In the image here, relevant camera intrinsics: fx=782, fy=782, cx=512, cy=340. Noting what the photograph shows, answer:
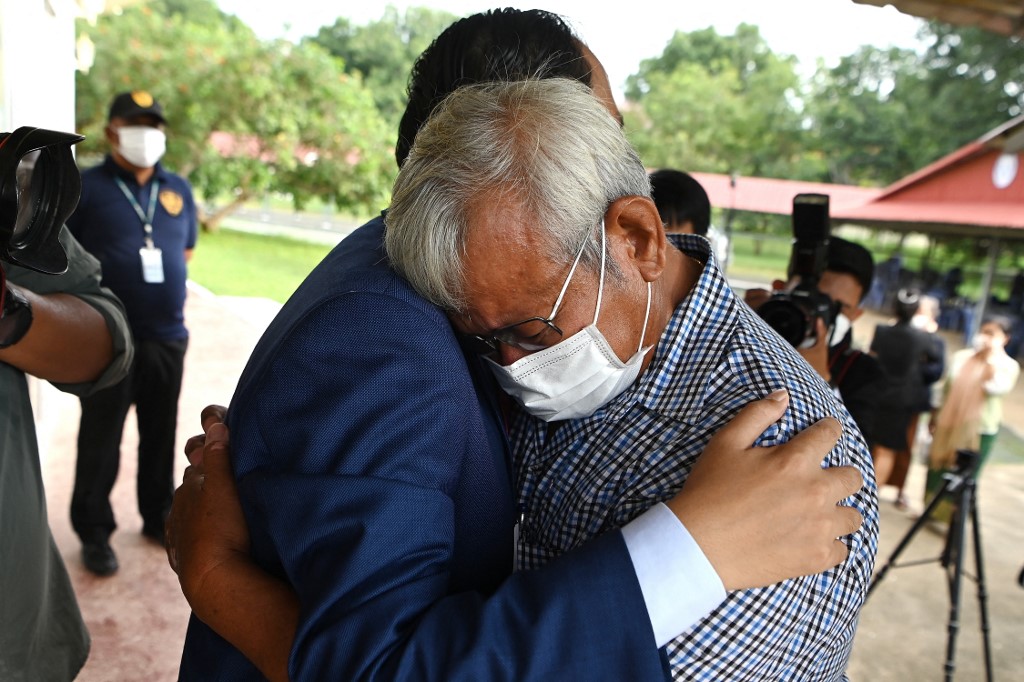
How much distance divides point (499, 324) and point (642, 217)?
256mm

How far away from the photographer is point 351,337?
940 millimetres

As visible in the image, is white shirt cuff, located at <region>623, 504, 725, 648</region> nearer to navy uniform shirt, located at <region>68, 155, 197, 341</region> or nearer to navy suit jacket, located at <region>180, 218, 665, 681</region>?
navy suit jacket, located at <region>180, 218, 665, 681</region>

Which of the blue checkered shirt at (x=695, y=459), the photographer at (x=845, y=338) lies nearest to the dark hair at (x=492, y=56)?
the blue checkered shirt at (x=695, y=459)

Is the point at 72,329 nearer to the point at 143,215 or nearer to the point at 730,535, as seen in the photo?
the point at 730,535

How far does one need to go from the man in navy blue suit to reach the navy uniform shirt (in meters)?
3.25

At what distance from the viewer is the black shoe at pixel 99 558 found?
3.73m

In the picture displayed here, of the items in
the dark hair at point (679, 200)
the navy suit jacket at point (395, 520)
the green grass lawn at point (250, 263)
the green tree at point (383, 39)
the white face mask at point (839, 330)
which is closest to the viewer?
the navy suit jacket at point (395, 520)

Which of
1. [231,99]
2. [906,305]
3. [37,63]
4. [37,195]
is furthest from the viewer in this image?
[231,99]

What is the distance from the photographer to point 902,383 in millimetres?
6137

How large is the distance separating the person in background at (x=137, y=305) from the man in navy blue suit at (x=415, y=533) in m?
3.16

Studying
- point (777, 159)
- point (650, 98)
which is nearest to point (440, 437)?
point (777, 159)

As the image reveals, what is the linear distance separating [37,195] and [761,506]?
1.20 m

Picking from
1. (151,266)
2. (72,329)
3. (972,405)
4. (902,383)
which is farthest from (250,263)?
(72,329)

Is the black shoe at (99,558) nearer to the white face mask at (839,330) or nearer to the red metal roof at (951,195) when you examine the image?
the white face mask at (839,330)
